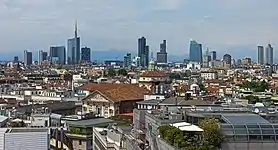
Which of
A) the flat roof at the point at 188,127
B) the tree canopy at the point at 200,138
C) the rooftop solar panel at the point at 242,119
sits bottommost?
the tree canopy at the point at 200,138

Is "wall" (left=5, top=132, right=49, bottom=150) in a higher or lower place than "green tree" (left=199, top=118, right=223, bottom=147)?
lower

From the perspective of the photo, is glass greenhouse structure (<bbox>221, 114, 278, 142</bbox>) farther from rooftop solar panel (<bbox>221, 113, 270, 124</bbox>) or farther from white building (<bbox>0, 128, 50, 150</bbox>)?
white building (<bbox>0, 128, 50, 150</bbox>)

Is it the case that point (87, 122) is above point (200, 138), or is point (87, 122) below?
below

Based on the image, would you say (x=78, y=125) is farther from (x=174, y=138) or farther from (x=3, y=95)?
(x=3, y=95)

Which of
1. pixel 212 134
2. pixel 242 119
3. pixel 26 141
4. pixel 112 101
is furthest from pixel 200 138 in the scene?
pixel 112 101

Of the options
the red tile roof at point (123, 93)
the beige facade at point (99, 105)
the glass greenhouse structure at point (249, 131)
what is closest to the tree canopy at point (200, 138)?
the glass greenhouse structure at point (249, 131)

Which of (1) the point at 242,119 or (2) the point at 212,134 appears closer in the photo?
(2) the point at 212,134

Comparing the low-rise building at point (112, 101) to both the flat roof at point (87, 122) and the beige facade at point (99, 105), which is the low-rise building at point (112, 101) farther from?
the flat roof at point (87, 122)

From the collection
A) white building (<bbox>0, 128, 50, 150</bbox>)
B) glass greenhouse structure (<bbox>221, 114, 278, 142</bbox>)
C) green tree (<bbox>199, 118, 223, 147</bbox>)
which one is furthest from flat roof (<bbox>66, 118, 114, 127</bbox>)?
green tree (<bbox>199, 118, 223, 147</bbox>)

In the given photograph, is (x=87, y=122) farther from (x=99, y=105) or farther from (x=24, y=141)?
(x=99, y=105)

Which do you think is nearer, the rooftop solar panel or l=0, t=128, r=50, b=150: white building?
the rooftop solar panel
